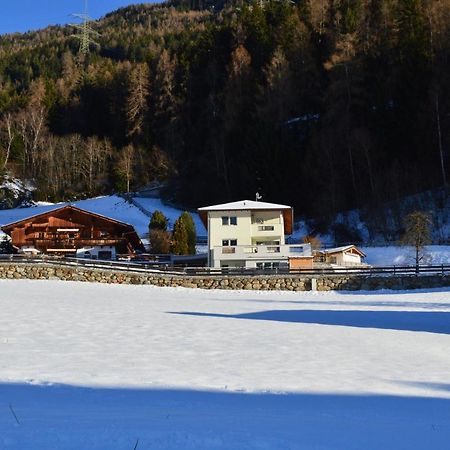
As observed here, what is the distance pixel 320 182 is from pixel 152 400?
4519 centimetres

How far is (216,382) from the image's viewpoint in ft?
23.2

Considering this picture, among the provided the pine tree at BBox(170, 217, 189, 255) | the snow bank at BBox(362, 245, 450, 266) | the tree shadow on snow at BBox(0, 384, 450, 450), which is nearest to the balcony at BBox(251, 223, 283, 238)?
the pine tree at BBox(170, 217, 189, 255)

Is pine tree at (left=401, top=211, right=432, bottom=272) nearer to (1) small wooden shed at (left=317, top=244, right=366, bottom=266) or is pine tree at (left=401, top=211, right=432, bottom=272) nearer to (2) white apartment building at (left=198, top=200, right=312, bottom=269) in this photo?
(1) small wooden shed at (left=317, top=244, right=366, bottom=266)

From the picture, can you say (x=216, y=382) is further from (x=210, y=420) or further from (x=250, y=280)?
(x=250, y=280)

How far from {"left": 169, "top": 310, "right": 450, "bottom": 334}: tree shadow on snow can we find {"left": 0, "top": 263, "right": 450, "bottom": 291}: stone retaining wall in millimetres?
12017

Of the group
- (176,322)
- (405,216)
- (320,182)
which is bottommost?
(176,322)

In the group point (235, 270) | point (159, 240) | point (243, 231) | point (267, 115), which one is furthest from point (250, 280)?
point (267, 115)

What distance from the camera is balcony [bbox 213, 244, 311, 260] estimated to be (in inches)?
1427

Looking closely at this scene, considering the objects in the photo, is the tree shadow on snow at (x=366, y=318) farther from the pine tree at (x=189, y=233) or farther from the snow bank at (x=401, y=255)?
the pine tree at (x=189, y=233)

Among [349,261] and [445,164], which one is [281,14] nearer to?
[445,164]

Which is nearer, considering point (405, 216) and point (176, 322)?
point (176, 322)

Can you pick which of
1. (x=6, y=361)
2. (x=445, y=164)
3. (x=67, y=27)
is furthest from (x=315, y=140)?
(x=67, y=27)

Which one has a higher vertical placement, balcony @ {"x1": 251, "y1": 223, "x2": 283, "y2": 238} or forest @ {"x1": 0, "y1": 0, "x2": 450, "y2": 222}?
forest @ {"x1": 0, "y1": 0, "x2": 450, "y2": 222}

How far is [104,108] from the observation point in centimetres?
7962
